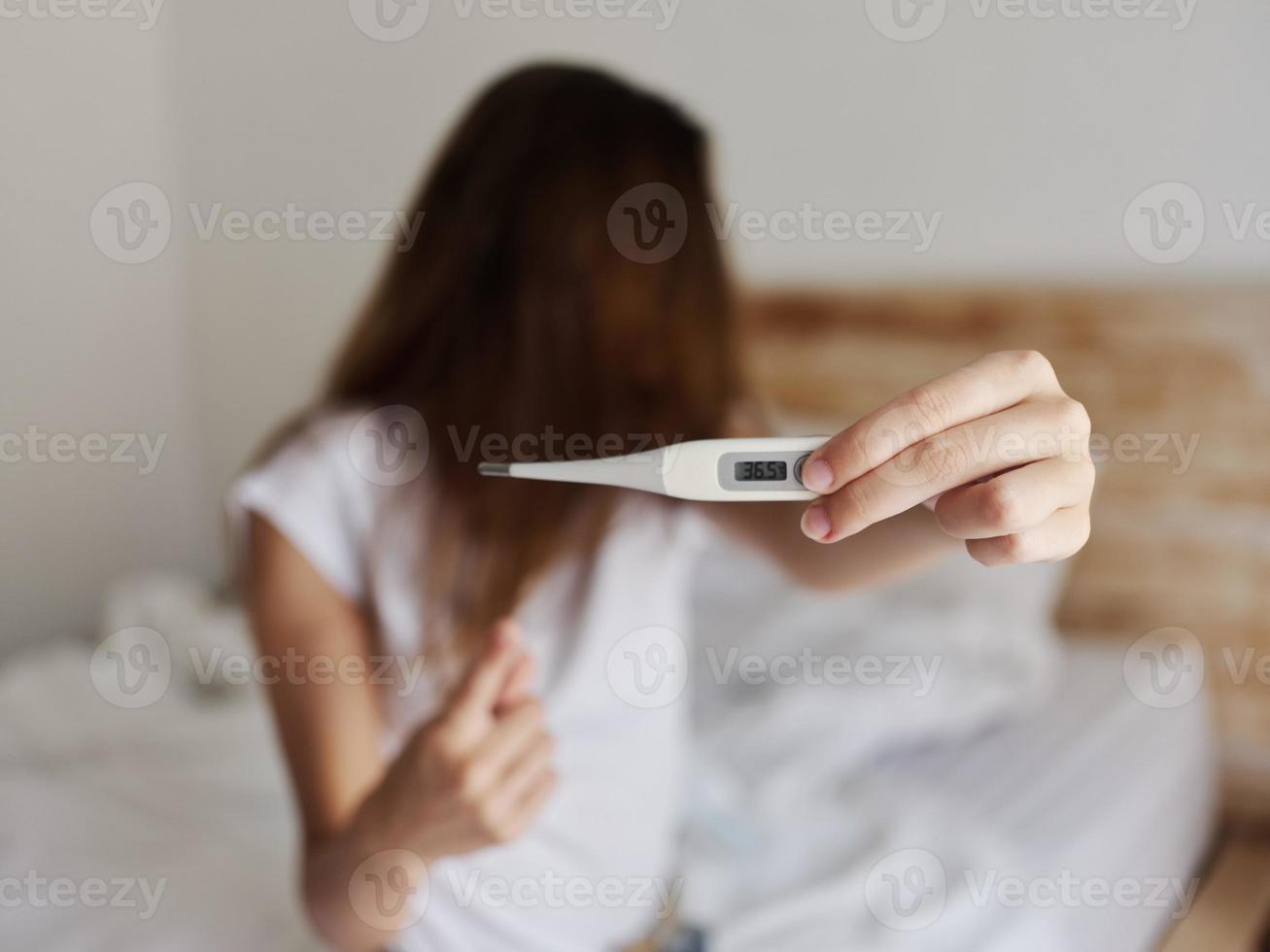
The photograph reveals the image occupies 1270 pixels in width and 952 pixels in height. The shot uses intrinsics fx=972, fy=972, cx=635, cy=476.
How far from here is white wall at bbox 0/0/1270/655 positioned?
0.88 metres

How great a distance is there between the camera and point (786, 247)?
4.52 ft

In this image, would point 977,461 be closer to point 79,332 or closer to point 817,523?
point 817,523

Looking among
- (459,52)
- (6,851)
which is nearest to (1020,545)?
(6,851)

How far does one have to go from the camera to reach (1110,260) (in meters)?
1.12

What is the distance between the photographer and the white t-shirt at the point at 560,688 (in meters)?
0.71

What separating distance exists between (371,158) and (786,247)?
0.65m

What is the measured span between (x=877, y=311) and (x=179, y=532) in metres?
0.98

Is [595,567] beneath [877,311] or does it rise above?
beneath

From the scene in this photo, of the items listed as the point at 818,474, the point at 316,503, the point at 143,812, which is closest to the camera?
the point at 818,474

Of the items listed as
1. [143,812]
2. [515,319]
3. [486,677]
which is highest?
[515,319]

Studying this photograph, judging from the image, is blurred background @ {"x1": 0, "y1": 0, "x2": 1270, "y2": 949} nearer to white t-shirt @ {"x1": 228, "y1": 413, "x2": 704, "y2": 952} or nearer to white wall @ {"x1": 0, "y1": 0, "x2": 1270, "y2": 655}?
white wall @ {"x1": 0, "y1": 0, "x2": 1270, "y2": 655}

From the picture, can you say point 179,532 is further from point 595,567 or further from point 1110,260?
point 1110,260

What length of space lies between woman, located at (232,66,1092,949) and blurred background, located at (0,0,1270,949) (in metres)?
0.18

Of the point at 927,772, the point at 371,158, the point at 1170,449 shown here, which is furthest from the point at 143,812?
the point at 1170,449
